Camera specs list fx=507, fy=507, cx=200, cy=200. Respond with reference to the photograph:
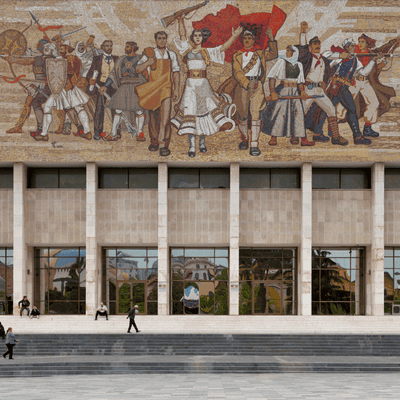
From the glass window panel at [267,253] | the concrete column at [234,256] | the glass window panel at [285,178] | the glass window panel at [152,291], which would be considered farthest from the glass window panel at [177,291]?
the glass window panel at [285,178]

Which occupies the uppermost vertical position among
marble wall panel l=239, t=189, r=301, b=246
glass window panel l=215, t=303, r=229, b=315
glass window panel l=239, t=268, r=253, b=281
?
marble wall panel l=239, t=189, r=301, b=246

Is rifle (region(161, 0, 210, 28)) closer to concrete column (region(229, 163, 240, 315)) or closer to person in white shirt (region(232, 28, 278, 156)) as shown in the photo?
person in white shirt (region(232, 28, 278, 156))

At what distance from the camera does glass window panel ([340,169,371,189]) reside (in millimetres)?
29594

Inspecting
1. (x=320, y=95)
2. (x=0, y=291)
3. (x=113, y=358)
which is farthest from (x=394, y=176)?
(x=0, y=291)

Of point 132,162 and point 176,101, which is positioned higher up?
point 176,101

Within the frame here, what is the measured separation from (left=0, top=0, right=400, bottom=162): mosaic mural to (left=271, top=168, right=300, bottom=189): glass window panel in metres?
1.78

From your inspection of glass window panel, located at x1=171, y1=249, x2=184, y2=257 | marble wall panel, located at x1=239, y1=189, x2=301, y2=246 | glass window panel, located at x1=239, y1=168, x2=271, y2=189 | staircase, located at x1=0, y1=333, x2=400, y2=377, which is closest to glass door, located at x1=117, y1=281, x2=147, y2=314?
glass window panel, located at x1=171, y1=249, x2=184, y2=257

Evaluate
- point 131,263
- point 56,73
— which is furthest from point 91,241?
point 56,73

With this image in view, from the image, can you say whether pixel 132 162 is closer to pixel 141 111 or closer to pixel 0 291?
pixel 141 111

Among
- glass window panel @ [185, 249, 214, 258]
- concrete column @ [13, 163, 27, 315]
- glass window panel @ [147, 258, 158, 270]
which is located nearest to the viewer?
concrete column @ [13, 163, 27, 315]

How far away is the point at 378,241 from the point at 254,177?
25.5ft

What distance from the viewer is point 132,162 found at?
1122 inches

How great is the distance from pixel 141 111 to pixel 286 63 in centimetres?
841

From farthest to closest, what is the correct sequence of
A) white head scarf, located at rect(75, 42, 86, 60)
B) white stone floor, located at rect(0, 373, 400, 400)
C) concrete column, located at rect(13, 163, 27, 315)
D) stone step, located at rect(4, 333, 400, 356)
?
concrete column, located at rect(13, 163, 27, 315) → white head scarf, located at rect(75, 42, 86, 60) → stone step, located at rect(4, 333, 400, 356) → white stone floor, located at rect(0, 373, 400, 400)
